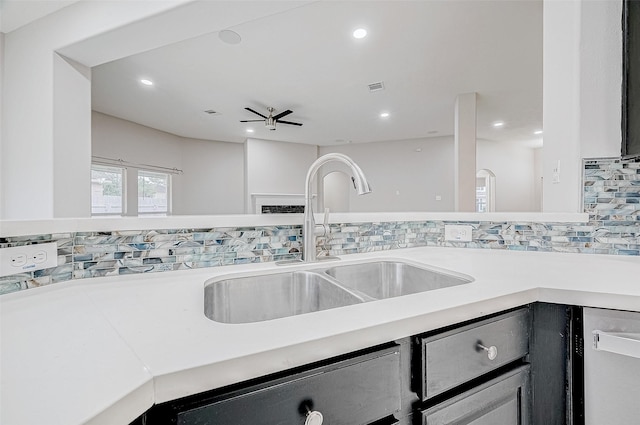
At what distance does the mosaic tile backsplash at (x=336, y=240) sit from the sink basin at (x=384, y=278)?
4.9 inches

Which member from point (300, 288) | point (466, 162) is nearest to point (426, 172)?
point (466, 162)

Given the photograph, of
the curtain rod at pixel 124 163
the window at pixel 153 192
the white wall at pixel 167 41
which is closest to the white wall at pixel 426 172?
the curtain rod at pixel 124 163

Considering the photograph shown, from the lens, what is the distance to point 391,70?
3.64 meters

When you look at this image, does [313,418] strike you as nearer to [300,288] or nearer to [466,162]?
[300,288]

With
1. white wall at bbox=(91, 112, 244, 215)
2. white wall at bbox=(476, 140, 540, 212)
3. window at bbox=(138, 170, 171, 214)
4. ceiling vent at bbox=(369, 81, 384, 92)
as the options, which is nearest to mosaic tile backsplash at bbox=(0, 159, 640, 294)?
ceiling vent at bbox=(369, 81, 384, 92)

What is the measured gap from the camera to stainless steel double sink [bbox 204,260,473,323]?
0.88 meters

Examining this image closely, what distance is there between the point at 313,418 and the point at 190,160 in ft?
23.8

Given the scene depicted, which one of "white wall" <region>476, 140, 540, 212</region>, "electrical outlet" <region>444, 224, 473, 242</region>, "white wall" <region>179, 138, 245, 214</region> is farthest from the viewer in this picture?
"white wall" <region>476, 140, 540, 212</region>

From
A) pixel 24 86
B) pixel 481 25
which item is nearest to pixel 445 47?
pixel 481 25

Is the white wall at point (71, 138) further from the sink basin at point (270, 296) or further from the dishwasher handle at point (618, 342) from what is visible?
the dishwasher handle at point (618, 342)

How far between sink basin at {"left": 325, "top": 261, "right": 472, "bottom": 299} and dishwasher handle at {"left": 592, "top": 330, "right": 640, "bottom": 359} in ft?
1.36

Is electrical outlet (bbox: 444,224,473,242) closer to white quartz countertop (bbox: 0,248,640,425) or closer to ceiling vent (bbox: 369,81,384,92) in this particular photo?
white quartz countertop (bbox: 0,248,640,425)

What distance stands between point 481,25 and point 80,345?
3.49 metres

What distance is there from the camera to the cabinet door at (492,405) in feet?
1.94
